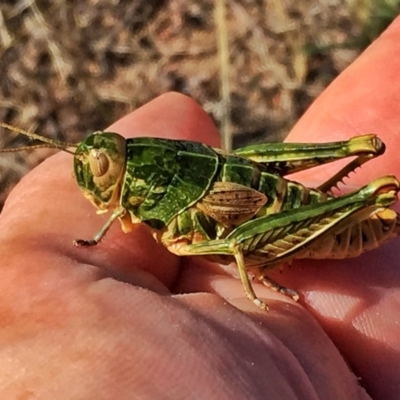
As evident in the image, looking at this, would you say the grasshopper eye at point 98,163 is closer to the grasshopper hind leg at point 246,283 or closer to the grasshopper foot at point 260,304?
the grasshopper hind leg at point 246,283

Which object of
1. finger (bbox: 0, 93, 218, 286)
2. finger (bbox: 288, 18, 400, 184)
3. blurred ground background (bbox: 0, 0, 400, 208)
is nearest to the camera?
finger (bbox: 0, 93, 218, 286)

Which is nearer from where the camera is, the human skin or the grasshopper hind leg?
the human skin

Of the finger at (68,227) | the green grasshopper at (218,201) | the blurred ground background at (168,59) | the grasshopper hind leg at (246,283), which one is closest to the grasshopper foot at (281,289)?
the green grasshopper at (218,201)

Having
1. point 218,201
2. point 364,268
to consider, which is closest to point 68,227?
point 218,201

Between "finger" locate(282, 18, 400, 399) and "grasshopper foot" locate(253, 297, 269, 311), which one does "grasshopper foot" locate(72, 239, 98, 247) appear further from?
"finger" locate(282, 18, 400, 399)

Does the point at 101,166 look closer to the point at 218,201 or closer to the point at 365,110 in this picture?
the point at 218,201

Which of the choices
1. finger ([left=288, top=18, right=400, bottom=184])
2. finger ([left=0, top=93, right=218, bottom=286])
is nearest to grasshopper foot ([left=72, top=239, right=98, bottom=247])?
finger ([left=0, top=93, right=218, bottom=286])
